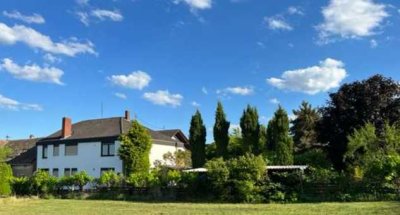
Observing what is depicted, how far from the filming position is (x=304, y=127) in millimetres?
68562

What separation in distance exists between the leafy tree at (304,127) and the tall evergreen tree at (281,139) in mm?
18589

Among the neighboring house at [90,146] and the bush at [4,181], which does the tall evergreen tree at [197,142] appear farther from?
the bush at [4,181]

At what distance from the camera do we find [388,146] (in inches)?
1385

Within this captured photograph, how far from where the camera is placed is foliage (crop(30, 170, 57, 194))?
4131 cm

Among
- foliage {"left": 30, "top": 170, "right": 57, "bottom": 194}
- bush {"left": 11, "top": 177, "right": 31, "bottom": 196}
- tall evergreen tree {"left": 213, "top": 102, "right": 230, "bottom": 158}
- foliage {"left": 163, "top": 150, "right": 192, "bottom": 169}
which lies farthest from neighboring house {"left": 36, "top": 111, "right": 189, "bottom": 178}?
bush {"left": 11, "top": 177, "right": 31, "bottom": 196}

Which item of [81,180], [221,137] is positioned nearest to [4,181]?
[81,180]

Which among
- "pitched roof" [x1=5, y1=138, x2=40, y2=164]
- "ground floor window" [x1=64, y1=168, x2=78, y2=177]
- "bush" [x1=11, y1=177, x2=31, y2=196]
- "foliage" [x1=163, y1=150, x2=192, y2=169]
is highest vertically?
"pitched roof" [x1=5, y1=138, x2=40, y2=164]

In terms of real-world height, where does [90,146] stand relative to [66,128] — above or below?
below

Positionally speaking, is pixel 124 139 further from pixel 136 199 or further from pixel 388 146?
pixel 388 146

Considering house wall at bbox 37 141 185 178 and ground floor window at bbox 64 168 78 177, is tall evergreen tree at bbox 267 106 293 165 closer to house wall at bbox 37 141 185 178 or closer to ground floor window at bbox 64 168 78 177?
house wall at bbox 37 141 185 178

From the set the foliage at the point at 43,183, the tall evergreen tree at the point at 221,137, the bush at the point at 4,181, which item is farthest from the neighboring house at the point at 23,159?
the tall evergreen tree at the point at 221,137

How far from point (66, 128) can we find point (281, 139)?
24.5m

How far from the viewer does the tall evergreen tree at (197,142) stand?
45.9 metres

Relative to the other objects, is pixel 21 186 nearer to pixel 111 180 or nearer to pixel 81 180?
pixel 81 180
